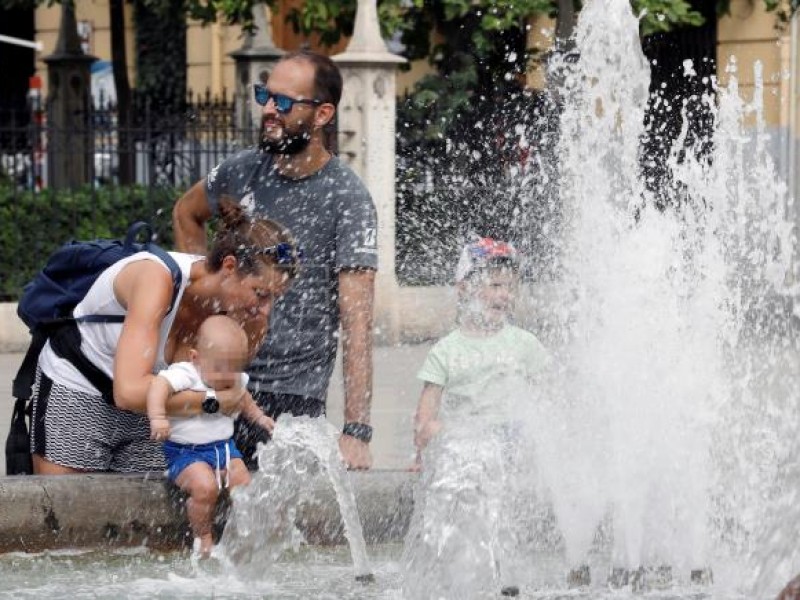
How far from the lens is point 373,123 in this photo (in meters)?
13.0

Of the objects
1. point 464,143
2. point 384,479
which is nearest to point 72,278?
point 384,479

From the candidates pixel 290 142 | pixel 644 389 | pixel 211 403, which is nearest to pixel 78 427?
pixel 211 403

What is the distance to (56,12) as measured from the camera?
27.6 meters

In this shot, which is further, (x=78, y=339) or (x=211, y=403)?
(x=78, y=339)

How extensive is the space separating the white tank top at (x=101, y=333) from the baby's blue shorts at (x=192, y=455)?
219 mm

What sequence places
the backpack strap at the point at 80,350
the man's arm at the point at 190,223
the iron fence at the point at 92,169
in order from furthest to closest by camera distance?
the iron fence at the point at 92,169, the man's arm at the point at 190,223, the backpack strap at the point at 80,350

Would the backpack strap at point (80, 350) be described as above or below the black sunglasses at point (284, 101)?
below

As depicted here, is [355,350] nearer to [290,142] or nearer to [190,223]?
[290,142]

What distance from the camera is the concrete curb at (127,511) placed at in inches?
204

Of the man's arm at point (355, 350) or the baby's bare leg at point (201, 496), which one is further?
the man's arm at point (355, 350)

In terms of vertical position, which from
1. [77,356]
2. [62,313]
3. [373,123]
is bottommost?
[77,356]

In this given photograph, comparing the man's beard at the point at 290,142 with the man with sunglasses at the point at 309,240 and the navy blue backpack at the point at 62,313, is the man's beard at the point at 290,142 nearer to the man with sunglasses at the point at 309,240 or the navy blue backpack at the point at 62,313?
the man with sunglasses at the point at 309,240

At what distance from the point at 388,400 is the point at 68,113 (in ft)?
17.7

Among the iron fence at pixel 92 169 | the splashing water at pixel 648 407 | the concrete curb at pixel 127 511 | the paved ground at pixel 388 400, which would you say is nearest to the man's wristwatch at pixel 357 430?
the concrete curb at pixel 127 511
